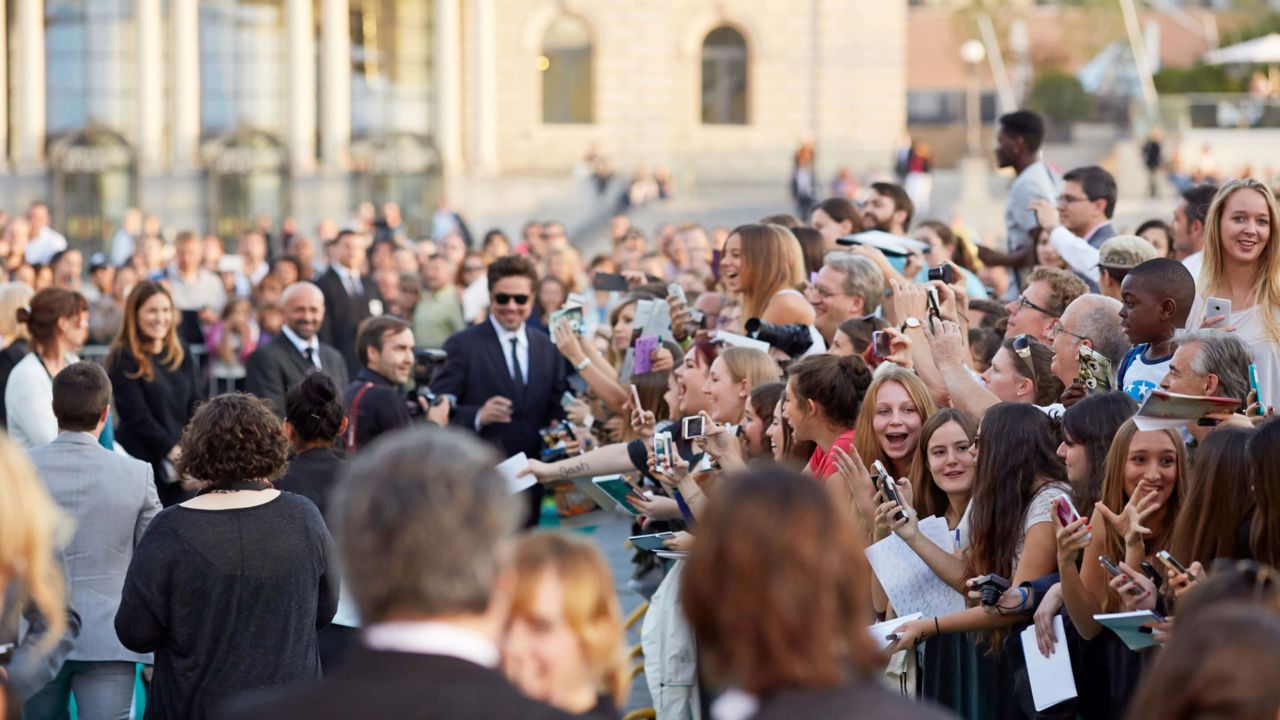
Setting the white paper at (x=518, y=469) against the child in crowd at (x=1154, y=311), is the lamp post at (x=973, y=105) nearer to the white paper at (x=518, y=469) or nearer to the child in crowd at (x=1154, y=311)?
the white paper at (x=518, y=469)

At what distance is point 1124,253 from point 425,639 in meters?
6.56

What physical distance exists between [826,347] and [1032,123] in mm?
3330

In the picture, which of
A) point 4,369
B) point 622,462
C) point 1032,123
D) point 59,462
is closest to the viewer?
point 59,462

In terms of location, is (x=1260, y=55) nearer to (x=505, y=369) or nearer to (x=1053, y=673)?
(x=505, y=369)

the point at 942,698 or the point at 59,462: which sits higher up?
the point at 59,462

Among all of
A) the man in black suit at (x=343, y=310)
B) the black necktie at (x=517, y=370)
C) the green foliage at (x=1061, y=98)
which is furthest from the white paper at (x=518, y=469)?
the green foliage at (x=1061, y=98)

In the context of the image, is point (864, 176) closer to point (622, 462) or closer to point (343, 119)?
point (343, 119)

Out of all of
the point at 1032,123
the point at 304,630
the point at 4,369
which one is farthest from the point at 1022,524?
the point at 4,369

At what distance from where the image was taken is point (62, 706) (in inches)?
287

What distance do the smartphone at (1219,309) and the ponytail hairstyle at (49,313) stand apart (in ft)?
19.7

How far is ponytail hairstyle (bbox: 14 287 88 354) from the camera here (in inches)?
391

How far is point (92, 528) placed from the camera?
708 centimetres

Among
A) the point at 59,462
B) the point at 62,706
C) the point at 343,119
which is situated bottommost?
the point at 62,706

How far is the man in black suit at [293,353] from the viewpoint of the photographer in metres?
11.6
